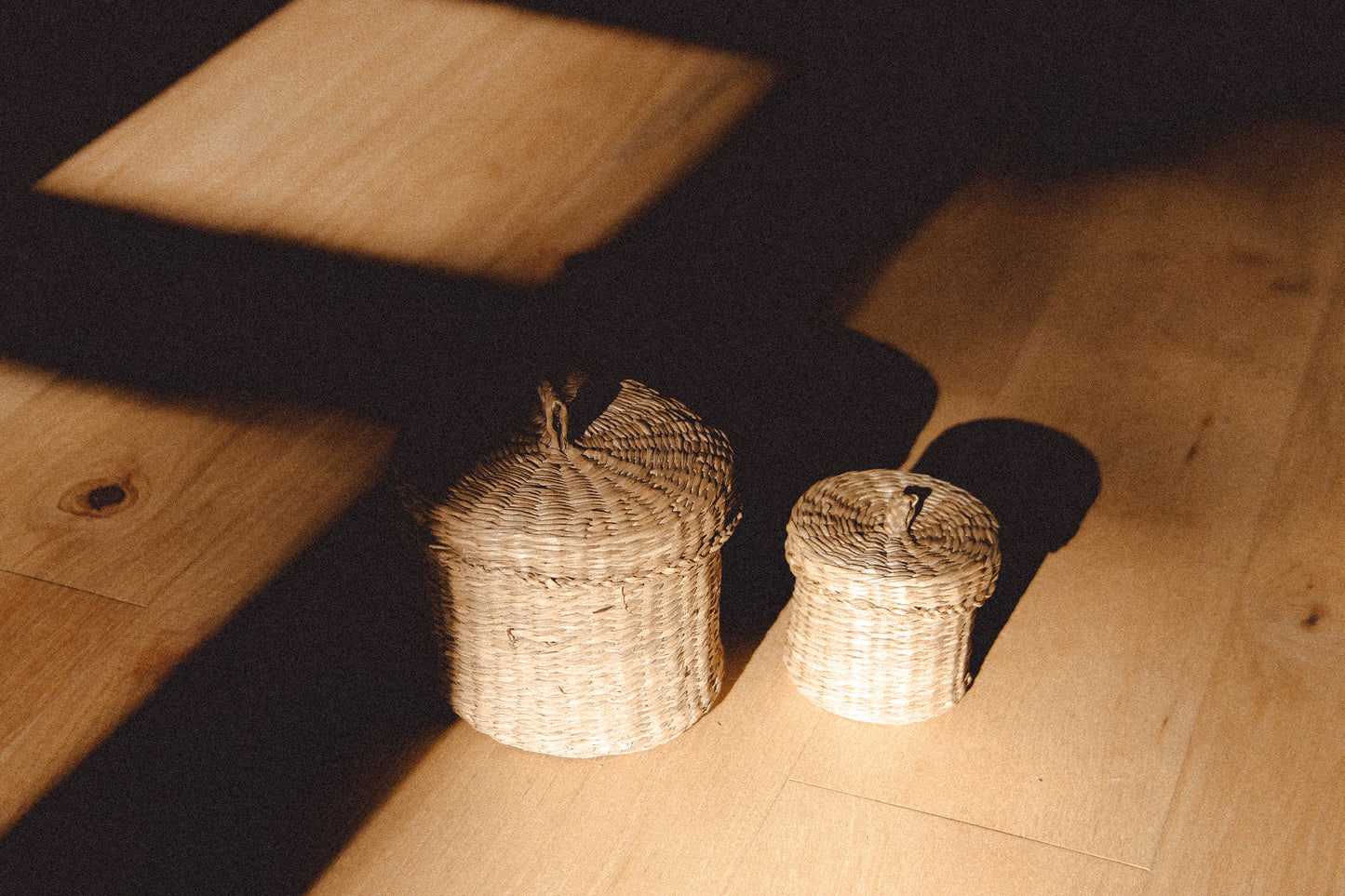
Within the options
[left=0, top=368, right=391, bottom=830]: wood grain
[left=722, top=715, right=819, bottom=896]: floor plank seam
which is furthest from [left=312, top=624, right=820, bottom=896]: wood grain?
[left=0, top=368, right=391, bottom=830]: wood grain

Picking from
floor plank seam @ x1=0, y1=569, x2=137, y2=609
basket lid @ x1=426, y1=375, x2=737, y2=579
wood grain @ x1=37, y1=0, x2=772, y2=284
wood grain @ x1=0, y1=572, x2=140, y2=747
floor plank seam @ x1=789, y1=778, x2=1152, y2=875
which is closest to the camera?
basket lid @ x1=426, y1=375, x2=737, y2=579

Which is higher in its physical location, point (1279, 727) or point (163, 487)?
point (163, 487)

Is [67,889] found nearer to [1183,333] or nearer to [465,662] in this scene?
[465,662]

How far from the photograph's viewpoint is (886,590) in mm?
1466

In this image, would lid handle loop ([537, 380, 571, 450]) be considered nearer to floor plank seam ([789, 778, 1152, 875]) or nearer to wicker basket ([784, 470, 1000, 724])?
wicker basket ([784, 470, 1000, 724])

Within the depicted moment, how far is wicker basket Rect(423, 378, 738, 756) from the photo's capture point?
4.47 feet

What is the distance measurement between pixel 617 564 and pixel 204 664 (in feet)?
1.91

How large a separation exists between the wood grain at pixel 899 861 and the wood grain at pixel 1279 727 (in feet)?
0.31

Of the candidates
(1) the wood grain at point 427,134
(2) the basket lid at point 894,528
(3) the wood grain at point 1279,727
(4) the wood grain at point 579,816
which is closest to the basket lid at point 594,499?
(2) the basket lid at point 894,528

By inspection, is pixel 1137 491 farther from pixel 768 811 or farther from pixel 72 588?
pixel 72 588

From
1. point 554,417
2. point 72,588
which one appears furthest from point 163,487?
point 554,417

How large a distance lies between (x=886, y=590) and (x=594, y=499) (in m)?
0.32

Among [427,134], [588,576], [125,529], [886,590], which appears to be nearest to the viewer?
[588,576]

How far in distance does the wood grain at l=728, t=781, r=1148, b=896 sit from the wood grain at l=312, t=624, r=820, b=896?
37 mm
